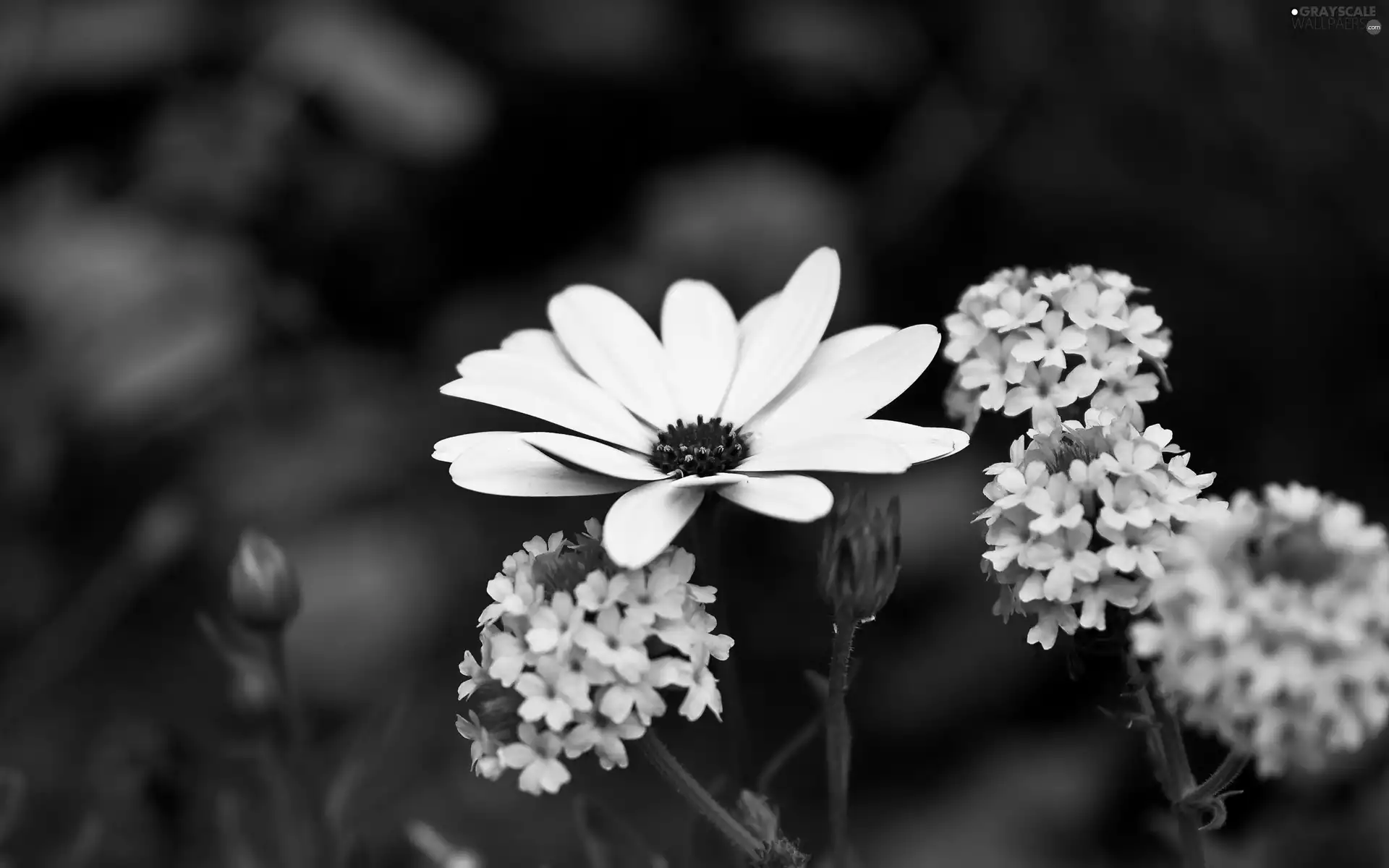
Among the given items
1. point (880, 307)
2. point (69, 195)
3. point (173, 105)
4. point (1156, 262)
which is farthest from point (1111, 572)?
point (69, 195)

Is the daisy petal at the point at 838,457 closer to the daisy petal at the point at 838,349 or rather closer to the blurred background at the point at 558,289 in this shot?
the daisy petal at the point at 838,349

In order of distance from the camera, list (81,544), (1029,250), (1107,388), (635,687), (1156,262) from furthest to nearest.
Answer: (81,544) < (1029,250) < (1156,262) < (1107,388) < (635,687)

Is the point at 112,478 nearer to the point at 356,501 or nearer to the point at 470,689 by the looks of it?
the point at 356,501

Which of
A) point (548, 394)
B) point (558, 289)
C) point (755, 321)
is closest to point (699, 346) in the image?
point (755, 321)

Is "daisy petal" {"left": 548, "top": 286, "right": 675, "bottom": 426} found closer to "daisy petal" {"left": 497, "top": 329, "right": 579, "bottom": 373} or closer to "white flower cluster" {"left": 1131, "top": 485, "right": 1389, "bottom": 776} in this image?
"daisy petal" {"left": 497, "top": 329, "right": 579, "bottom": 373}

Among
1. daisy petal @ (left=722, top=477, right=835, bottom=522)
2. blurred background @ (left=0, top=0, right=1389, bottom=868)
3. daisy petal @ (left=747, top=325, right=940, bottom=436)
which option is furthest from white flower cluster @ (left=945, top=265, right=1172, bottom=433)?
blurred background @ (left=0, top=0, right=1389, bottom=868)

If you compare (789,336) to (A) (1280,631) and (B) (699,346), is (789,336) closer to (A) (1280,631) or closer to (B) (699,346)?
(B) (699,346)

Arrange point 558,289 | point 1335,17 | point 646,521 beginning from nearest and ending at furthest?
point 646,521 → point 1335,17 → point 558,289
